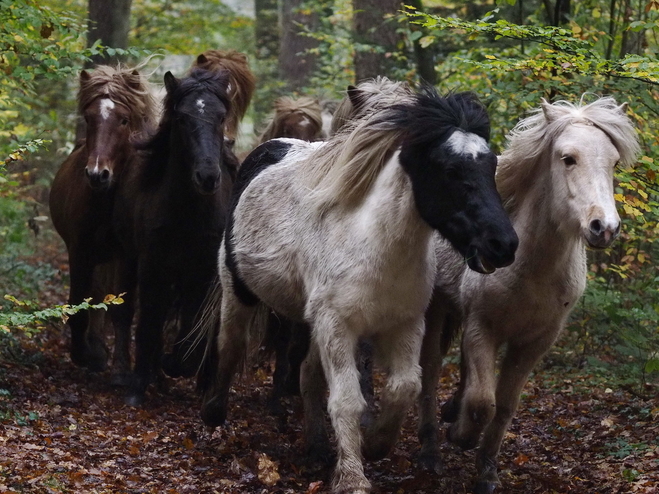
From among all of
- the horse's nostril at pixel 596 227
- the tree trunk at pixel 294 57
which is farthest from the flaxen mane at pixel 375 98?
the tree trunk at pixel 294 57

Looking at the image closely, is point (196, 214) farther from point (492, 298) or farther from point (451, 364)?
point (451, 364)

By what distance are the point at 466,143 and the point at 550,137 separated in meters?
0.95

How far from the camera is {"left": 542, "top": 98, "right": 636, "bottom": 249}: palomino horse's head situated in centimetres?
541

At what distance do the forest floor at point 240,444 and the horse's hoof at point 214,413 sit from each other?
18cm

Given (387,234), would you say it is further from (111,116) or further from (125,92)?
(125,92)

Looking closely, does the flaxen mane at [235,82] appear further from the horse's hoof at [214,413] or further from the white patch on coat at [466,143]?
the white patch on coat at [466,143]

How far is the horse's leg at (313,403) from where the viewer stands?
6953mm

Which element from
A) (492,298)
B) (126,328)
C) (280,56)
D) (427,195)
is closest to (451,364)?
(126,328)

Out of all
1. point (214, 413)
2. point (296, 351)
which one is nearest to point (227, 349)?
point (214, 413)

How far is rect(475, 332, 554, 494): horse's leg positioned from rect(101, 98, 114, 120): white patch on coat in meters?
4.70

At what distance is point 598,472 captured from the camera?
655 cm

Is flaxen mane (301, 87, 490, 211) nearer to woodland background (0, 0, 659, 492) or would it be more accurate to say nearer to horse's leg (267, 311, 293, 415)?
woodland background (0, 0, 659, 492)

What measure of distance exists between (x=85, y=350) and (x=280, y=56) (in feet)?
46.1

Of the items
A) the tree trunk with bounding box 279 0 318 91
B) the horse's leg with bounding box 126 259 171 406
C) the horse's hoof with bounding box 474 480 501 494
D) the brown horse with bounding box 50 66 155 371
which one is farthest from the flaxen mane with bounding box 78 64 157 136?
the tree trunk with bounding box 279 0 318 91
